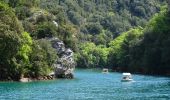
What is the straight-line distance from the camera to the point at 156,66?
15638 cm

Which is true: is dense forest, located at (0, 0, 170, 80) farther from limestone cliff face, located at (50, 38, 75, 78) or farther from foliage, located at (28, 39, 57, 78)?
limestone cliff face, located at (50, 38, 75, 78)

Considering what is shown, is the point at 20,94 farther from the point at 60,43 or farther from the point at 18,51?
the point at 60,43

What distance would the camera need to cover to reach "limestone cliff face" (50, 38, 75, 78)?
120 m

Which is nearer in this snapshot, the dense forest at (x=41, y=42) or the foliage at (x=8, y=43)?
the foliage at (x=8, y=43)

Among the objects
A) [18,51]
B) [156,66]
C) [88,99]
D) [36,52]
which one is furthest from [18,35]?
[156,66]

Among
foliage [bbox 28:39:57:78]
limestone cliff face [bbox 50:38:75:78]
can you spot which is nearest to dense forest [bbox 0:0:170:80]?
foliage [bbox 28:39:57:78]

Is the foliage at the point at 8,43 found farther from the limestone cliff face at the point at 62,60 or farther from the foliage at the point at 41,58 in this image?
the limestone cliff face at the point at 62,60

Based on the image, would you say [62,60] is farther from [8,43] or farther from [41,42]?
[8,43]

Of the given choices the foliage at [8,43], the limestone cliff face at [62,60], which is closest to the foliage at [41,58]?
the limestone cliff face at [62,60]

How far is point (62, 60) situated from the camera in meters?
121

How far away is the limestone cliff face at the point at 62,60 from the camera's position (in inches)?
4744

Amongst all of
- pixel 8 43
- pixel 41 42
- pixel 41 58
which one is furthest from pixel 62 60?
pixel 8 43

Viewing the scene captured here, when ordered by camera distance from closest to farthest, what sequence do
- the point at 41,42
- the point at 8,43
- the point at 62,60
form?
the point at 8,43 < the point at 41,42 < the point at 62,60

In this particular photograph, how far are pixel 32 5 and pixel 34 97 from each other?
7029 centimetres
